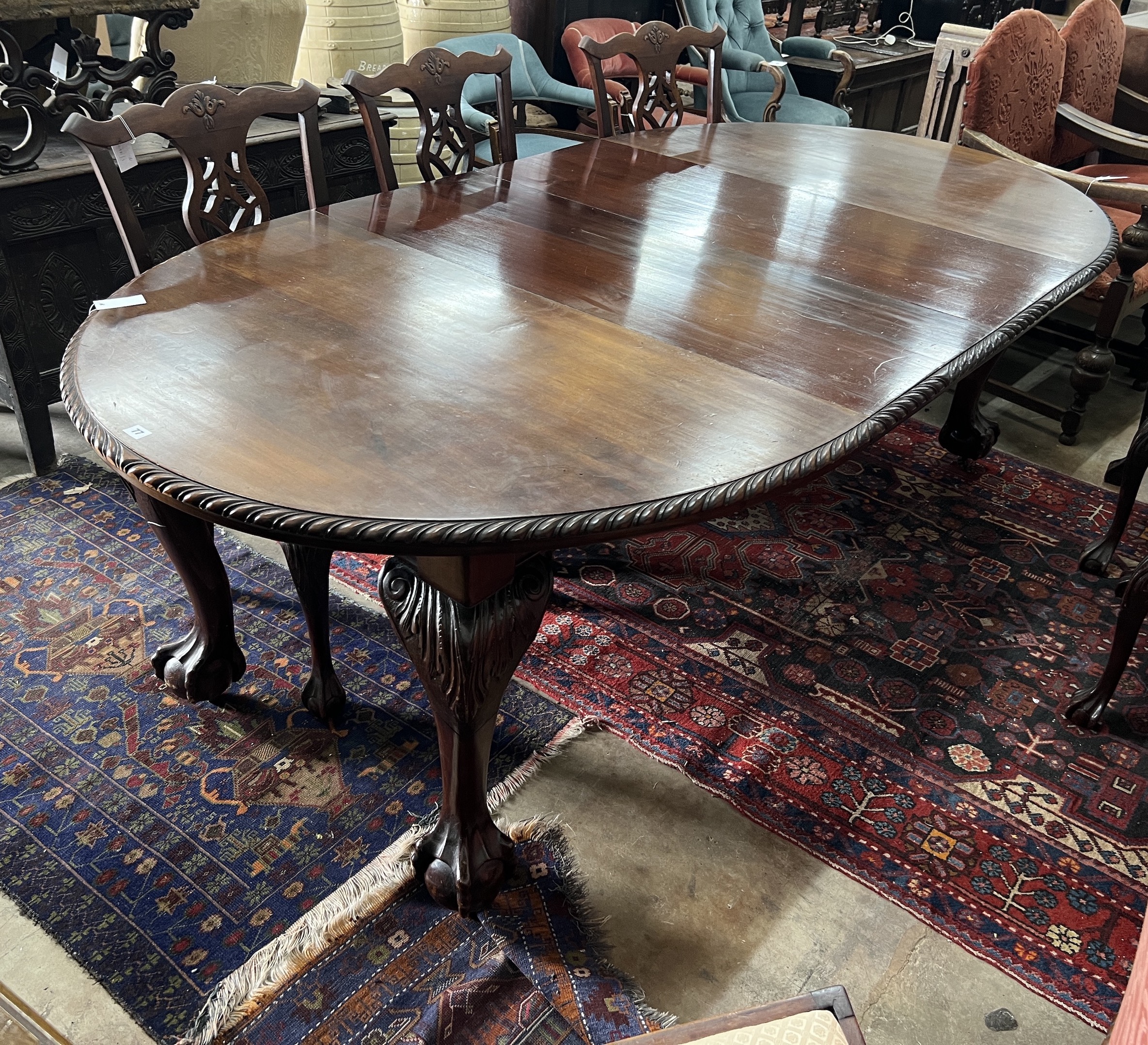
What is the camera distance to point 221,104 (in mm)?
1708

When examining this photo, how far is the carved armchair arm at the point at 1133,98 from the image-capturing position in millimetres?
3473

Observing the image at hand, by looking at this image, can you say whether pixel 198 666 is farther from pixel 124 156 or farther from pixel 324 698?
pixel 124 156

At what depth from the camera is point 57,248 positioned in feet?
7.44

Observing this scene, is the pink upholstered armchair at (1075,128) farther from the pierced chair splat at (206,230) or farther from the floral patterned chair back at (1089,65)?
the pierced chair splat at (206,230)

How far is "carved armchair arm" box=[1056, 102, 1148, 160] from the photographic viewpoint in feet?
9.98

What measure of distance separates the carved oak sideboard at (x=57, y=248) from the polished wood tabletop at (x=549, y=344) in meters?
0.80

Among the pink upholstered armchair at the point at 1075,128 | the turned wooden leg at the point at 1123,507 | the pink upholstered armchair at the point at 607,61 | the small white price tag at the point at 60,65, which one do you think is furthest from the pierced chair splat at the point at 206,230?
the pink upholstered armchair at the point at 607,61

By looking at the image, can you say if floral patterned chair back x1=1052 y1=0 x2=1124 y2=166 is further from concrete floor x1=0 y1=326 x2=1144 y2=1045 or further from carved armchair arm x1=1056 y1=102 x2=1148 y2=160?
concrete floor x1=0 y1=326 x2=1144 y2=1045

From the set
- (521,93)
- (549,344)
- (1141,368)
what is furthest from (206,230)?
(1141,368)

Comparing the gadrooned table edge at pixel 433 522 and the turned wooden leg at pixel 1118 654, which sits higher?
the gadrooned table edge at pixel 433 522

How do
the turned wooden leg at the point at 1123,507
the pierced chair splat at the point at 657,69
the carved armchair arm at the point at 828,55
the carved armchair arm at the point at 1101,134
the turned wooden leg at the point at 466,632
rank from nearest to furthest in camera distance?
the turned wooden leg at the point at 466,632, the turned wooden leg at the point at 1123,507, the pierced chair splat at the point at 657,69, the carved armchair arm at the point at 1101,134, the carved armchair arm at the point at 828,55

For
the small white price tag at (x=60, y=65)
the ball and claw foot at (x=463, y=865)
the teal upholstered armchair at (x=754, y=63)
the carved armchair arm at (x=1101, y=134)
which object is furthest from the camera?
the teal upholstered armchair at (x=754, y=63)

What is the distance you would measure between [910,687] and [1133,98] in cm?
281

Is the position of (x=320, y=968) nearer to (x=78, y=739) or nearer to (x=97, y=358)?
(x=78, y=739)
